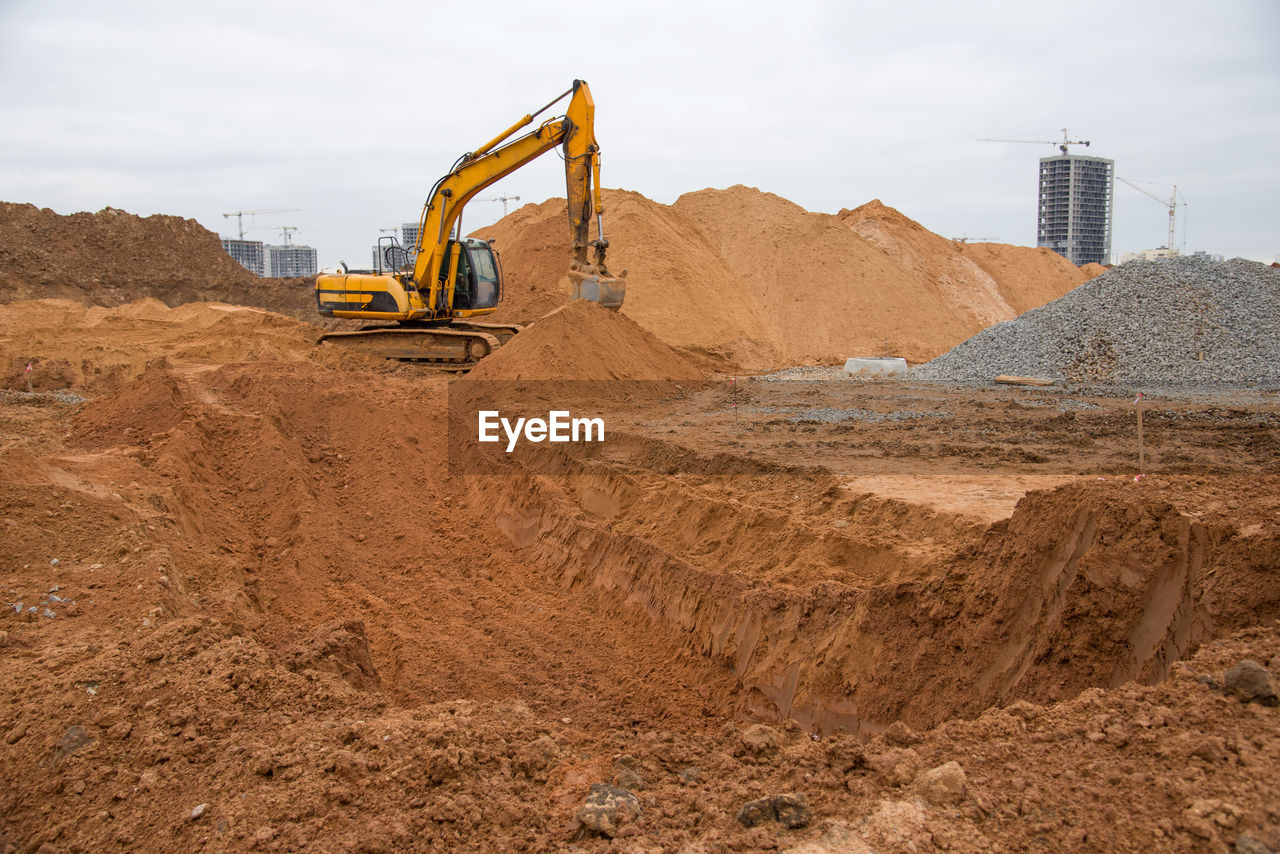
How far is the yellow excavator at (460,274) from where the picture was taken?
49.4 ft

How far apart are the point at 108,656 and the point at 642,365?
36.8 ft

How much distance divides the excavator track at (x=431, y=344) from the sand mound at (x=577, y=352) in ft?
10.1

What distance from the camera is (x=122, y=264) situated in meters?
30.1

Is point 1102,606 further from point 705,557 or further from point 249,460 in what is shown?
point 249,460

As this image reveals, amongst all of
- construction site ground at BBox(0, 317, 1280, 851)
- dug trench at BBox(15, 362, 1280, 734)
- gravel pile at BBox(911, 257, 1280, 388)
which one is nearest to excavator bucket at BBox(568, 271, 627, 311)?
dug trench at BBox(15, 362, 1280, 734)

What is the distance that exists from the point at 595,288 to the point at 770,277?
13.5m

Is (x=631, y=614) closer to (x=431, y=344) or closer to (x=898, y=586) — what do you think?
(x=898, y=586)

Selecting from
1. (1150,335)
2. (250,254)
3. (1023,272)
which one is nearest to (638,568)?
(1150,335)

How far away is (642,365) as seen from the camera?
586 inches

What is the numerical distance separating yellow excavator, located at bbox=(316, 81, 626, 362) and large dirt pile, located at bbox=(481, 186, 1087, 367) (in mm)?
3872

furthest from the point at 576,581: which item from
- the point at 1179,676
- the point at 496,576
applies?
the point at 1179,676

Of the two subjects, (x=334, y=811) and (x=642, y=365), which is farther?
(x=642, y=365)

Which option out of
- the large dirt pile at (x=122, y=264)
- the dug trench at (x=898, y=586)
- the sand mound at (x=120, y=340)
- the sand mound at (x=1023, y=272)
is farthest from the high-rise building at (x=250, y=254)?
the dug trench at (x=898, y=586)

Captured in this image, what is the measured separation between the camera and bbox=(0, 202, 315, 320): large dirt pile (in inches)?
1077
